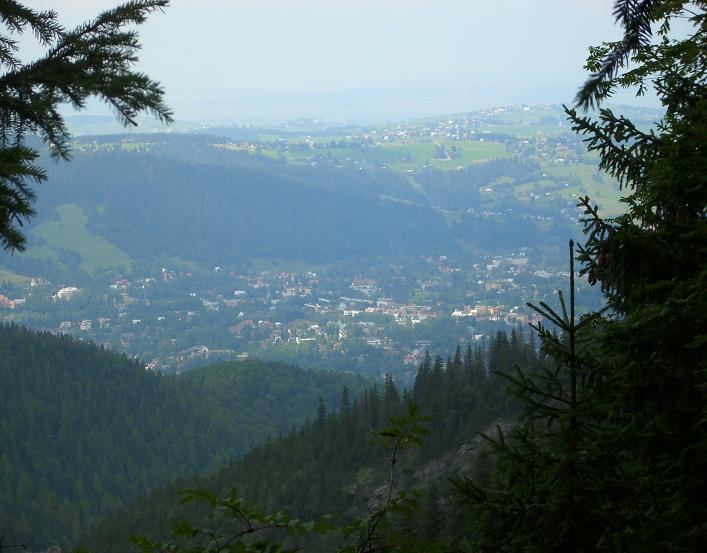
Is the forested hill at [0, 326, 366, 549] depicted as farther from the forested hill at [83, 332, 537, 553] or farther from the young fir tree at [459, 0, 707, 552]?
the young fir tree at [459, 0, 707, 552]

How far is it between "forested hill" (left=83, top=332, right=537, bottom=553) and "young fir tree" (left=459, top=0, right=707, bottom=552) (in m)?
53.2

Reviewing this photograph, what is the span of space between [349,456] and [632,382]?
7674 cm

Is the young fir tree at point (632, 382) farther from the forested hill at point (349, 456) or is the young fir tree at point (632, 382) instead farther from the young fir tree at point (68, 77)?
the forested hill at point (349, 456)

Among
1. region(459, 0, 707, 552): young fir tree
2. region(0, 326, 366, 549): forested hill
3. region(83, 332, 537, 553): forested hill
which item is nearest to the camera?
region(459, 0, 707, 552): young fir tree

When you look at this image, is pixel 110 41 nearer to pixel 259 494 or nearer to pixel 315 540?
pixel 315 540

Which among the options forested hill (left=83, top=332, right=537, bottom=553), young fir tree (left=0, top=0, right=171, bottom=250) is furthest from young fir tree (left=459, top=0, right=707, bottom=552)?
forested hill (left=83, top=332, right=537, bottom=553)

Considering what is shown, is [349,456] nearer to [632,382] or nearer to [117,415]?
[117,415]

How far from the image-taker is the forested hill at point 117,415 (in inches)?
4909

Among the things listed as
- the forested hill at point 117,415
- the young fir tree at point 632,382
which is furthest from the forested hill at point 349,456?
the young fir tree at point 632,382

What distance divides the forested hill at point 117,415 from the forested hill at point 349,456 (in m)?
33.4

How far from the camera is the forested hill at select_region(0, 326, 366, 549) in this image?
125m

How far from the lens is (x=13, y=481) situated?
117250 millimetres

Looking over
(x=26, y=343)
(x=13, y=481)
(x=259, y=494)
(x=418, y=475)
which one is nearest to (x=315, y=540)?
(x=418, y=475)

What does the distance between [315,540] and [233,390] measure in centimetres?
9614
